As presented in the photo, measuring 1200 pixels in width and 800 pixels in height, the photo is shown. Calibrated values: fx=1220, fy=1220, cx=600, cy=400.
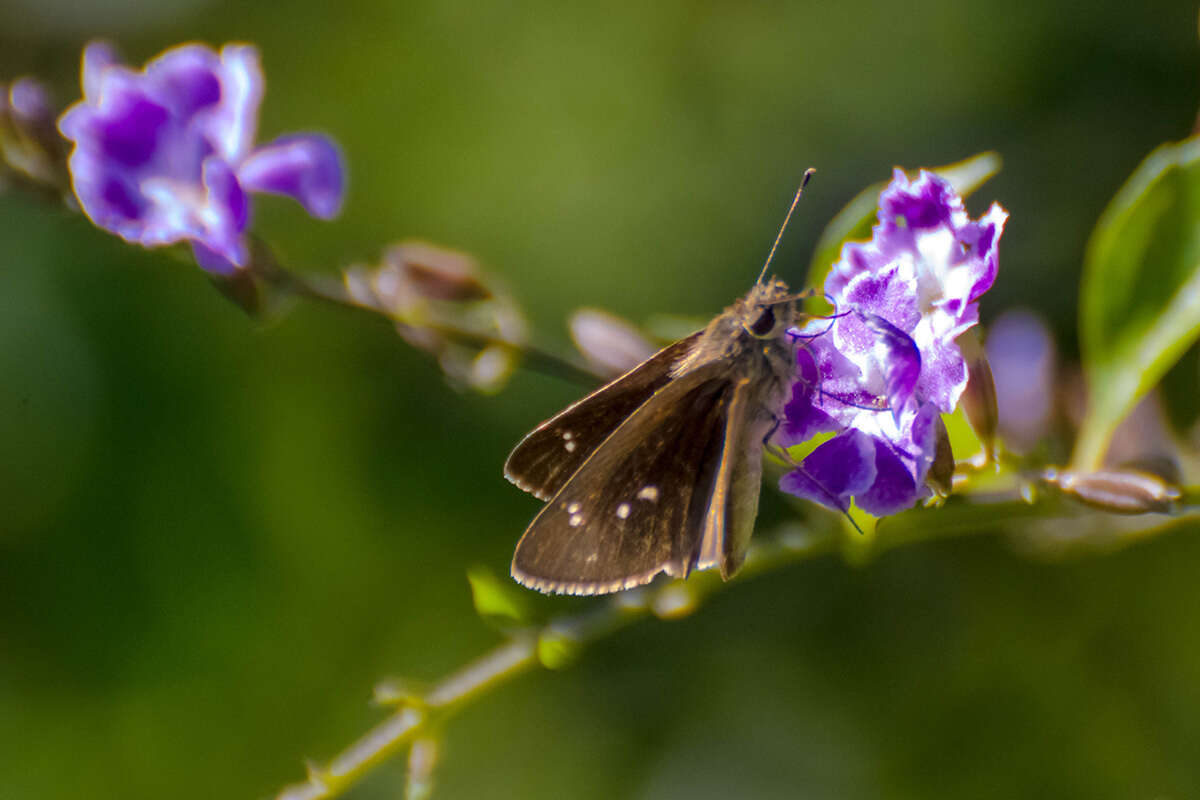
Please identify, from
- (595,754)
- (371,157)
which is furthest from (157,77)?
(371,157)

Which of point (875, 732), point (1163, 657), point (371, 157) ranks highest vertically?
point (371, 157)

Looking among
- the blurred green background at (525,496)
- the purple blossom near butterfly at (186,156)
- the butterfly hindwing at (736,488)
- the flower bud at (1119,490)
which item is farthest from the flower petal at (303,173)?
the blurred green background at (525,496)

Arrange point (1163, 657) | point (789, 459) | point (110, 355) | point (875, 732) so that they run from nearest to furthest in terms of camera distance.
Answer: point (789, 459) → point (1163, 657) → point (875, 732) → point (110, 355)

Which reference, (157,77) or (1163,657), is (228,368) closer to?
(157,77)

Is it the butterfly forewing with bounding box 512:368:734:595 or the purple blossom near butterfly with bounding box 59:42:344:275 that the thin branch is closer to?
the butterfly forewing with bounding box 512:368:734:595

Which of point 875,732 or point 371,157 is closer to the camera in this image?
point 875,732

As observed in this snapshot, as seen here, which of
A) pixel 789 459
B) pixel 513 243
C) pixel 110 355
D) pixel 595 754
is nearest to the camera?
pixel 789 459

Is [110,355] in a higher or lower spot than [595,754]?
higher

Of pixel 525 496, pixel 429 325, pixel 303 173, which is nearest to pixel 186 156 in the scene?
pixel 303 173
